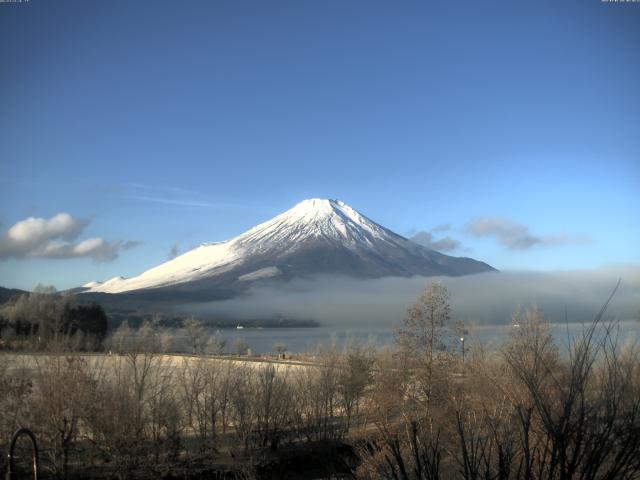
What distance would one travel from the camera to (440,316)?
28.4 meters

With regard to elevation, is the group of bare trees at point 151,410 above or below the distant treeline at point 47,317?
below

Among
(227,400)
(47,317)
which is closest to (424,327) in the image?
(227,400)

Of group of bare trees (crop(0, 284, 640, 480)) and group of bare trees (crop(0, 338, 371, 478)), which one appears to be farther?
group of bare trees (crop(0, 338, 371, 478))

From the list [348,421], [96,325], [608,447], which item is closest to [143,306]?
[96,325]

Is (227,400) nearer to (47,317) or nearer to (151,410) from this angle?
(151,410)

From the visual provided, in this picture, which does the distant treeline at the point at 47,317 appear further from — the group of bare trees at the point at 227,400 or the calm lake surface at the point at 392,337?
the group of bare trees at the point at 227,400

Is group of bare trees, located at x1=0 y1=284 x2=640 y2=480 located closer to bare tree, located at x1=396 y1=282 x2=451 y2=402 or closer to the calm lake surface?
bare tree, located at x1=396 y1=282 x2=451 y2=402

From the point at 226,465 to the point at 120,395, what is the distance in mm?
5273

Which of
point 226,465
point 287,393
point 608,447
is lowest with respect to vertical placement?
point 226,465

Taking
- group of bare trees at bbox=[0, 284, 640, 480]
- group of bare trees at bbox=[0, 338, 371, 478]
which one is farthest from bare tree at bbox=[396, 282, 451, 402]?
group of bare trees at bbox=[0, 338, 371, 478]

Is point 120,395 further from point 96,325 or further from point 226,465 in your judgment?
point 96,325

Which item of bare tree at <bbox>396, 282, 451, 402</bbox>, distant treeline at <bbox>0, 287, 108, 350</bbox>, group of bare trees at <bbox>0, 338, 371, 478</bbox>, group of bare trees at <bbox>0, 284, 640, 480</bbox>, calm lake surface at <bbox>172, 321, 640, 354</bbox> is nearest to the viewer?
calm lake surface at <bbox>172, 321, 640, 354</bbox>

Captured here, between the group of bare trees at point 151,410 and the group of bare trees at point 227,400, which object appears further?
the group of bare trees at point 151,410

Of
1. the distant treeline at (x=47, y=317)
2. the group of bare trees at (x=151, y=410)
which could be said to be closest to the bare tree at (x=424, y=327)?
the group of bare trees at (x=151, y=410)
